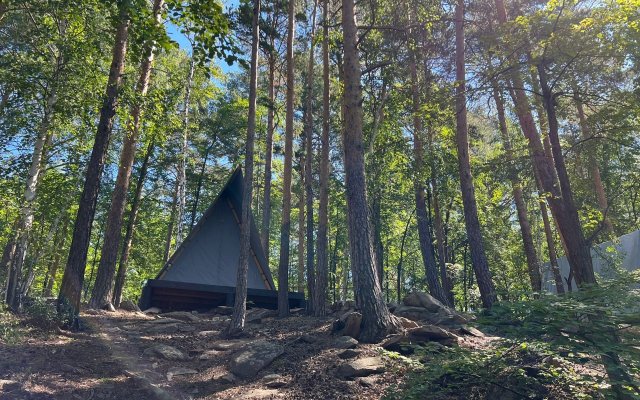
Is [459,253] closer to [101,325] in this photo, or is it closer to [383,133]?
[383,133]

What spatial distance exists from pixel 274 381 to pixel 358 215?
9.39 ft

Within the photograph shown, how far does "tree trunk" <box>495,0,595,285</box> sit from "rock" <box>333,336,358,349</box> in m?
3.17

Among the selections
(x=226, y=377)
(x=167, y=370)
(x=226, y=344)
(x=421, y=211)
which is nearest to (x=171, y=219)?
(x=421, y=211)

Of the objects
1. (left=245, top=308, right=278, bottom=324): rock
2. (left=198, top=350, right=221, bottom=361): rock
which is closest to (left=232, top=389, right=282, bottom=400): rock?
(left=198, top=350, right=221, bottom=361): rock

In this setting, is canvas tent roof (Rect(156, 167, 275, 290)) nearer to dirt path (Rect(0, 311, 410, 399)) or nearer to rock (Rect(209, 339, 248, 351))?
dirt path (Rect(0, 311, 410, 399))

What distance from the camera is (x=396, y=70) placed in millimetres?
12648

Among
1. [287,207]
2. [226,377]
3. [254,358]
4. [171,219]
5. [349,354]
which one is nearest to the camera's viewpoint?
[226,377]

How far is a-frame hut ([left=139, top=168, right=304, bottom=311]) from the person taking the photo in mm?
12688

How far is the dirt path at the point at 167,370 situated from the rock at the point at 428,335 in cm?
61

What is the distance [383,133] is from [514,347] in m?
9.64

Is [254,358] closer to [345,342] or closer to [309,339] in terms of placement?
[309,339]

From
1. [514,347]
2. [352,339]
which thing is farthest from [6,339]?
[514,347]

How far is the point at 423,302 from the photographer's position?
9.41m

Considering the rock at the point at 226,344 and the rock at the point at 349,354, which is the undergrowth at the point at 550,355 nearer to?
the rock at the point at 349,354
